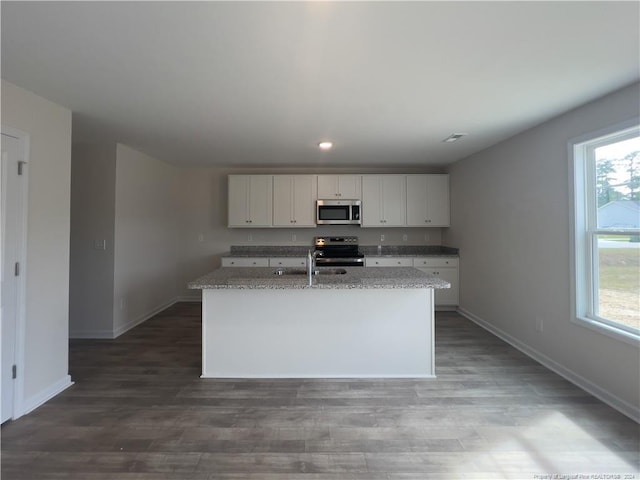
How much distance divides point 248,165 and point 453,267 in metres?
3.74

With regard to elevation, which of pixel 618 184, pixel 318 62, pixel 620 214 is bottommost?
pixel 620 214

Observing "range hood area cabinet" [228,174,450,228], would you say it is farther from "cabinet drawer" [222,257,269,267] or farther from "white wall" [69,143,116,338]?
"white wall" [69,143,116,338]

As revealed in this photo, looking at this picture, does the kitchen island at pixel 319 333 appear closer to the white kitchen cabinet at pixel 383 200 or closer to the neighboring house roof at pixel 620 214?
the neighboring house roof at pixel 620 214

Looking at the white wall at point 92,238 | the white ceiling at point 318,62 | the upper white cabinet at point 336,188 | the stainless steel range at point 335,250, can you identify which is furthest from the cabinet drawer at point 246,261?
the white ceiling at point 318,62

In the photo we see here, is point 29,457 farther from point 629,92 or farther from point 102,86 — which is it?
point 629,92

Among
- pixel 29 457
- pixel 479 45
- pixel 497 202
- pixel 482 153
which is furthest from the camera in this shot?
pixel 482 153

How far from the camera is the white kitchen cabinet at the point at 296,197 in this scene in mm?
5051

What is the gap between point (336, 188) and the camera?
5.06 metres

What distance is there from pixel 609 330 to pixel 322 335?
2.24 metres

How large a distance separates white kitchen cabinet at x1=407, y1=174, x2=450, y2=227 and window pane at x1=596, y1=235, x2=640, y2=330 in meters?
2.69

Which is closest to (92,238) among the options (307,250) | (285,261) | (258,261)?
(258,261)

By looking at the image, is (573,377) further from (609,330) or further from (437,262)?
(437,262)

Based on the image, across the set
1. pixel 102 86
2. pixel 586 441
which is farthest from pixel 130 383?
pixel 586 441

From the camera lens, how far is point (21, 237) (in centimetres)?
218
